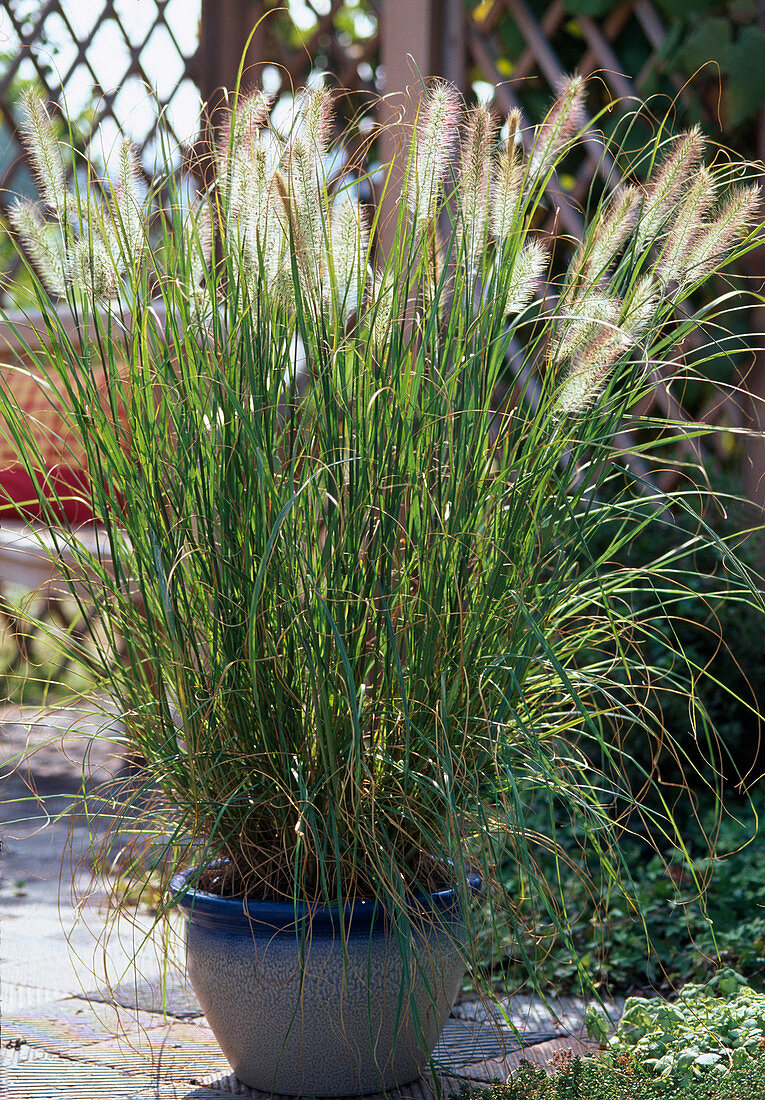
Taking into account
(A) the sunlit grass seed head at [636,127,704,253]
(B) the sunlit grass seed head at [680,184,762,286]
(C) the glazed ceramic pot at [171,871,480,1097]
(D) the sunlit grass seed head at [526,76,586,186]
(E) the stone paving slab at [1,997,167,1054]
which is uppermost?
(D) the sunlit grass seed head at [526,76,586,186]

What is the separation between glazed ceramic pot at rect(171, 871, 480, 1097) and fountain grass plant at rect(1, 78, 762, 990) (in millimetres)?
43

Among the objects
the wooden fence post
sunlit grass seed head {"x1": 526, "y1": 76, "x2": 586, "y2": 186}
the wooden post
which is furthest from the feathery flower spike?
the wooden fence post

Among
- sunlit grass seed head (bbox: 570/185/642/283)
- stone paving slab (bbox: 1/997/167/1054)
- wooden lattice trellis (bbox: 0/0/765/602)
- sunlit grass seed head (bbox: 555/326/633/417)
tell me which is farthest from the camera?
wooden lattice trellis (bbox: 0/0/765/602)

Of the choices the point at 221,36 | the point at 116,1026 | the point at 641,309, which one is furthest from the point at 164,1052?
the point at 221,36

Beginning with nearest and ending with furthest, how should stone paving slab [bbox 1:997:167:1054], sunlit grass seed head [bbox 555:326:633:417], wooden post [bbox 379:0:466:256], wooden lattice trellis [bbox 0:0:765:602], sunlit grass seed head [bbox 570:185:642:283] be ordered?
sunlit grass seed head [bbox 555:326:633:417]
sunlit grass seed head [bbox 570:185:642:283]
stone paving slab [bbox 1:997:167:1054]
wooden lattice trellis [bbox 0:0:765:602]
wooden post [bbox 379:0:466:256]

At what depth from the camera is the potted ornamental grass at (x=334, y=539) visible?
122cm

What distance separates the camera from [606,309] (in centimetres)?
117

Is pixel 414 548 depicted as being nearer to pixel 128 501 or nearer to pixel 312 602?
pixel 312 602

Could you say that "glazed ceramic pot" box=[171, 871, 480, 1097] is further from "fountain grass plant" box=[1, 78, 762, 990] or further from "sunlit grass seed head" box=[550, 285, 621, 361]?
"sunlit grass seed head" box=[550, 285, 621, 361]

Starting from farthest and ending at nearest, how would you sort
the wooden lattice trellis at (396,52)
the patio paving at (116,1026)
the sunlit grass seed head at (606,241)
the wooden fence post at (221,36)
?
the wooden fence post at (221,36), the wooden lattice trellis at (396,52), the patio paving at (116,1026), the sunlit grass seed head at (606,241)

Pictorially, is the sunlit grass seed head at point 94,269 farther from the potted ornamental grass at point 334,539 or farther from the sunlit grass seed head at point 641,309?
the sunlit grass seed head at point 641,309

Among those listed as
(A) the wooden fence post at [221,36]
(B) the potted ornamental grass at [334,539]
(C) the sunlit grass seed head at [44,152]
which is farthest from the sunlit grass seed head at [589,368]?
(A) the wooden fence post at [221,36]

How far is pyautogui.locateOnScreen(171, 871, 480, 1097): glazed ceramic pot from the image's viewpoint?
4.05ft

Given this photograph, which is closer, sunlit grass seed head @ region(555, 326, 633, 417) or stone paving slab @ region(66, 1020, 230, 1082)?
sunlit grass seed head @ region(555, 326, 633, 417)
